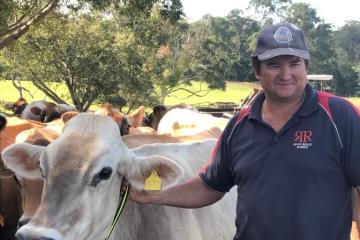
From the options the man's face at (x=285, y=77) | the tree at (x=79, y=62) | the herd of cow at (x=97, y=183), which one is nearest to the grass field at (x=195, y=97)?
the tree at (x=79, y=62)

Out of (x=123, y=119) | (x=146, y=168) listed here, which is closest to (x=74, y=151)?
(x=146, y=168)

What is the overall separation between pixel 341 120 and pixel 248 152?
47cm

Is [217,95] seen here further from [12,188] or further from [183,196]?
[183,196]

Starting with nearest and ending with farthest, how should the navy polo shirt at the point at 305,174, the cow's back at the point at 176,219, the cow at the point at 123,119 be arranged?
the navy polo shirt at the point at 305,174 → the cow's back at the point at 176,219 → the cow at the point at 123,119

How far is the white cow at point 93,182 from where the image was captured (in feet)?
8.62

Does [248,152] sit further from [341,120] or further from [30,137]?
[30,137]

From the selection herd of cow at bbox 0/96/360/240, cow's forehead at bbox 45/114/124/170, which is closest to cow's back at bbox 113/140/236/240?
herd of cow at bbox 0/96/360/240

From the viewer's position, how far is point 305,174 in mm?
2482

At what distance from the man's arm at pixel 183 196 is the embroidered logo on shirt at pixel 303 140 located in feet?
2.30

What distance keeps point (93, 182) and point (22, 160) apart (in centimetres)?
64

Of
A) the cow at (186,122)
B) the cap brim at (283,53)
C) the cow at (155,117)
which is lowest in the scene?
the cow at (155,117)

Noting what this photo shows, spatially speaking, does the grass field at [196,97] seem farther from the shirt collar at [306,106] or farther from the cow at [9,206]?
the shirt collar at [306,106]

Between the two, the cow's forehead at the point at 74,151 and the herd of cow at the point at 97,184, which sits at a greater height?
the cow's forehead at the point at 74,151

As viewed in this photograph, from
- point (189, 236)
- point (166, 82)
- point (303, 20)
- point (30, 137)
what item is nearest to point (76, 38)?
point (166, 82)
